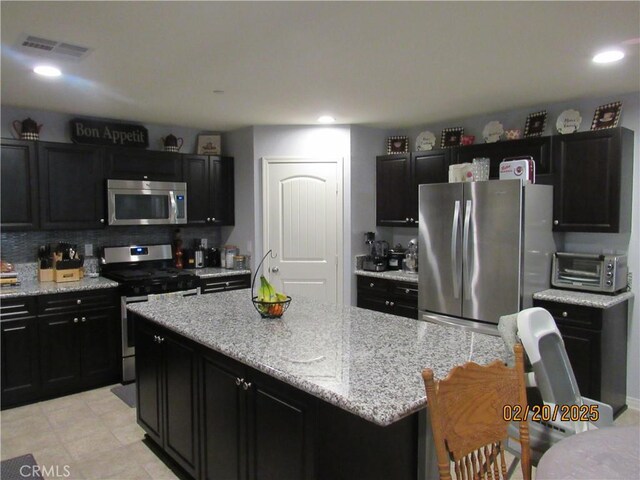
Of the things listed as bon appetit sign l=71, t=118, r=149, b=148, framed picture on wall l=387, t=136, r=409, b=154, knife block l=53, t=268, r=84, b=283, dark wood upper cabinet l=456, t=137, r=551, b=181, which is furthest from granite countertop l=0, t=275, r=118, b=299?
dark wood upper cabinet l=456, t=137, r=551, b=181

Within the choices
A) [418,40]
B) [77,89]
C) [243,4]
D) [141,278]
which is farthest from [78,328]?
[418,40]

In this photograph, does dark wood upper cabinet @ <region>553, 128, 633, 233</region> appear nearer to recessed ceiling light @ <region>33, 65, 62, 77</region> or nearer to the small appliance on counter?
the small appliance on counter

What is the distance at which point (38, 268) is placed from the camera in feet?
13.7

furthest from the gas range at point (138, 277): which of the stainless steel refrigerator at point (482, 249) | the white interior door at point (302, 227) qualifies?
the stainless steel refrigerator at point (482, 249)

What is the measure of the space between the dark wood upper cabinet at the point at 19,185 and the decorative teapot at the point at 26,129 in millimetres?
184

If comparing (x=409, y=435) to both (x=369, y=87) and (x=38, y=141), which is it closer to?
(x=369, y=87)

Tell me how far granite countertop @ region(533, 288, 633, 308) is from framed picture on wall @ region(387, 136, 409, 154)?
2159 mm

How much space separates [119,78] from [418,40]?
6.68ft

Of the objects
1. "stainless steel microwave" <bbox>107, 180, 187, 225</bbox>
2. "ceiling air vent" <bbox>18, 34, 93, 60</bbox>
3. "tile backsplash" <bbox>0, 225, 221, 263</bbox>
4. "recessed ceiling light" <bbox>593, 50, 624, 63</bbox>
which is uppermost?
"recessed ceiling light" <bbox>593, 50, 624, 63</bbox>

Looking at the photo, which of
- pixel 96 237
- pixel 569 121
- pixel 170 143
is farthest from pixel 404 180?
pixel 96 237

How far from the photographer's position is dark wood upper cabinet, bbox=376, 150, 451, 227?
4.52 meters

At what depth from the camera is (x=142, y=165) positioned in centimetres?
458

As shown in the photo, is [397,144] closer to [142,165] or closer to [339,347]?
[142,165]

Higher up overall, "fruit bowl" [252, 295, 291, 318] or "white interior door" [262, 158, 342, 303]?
"white interior door" [262, 158, 342, 303]
